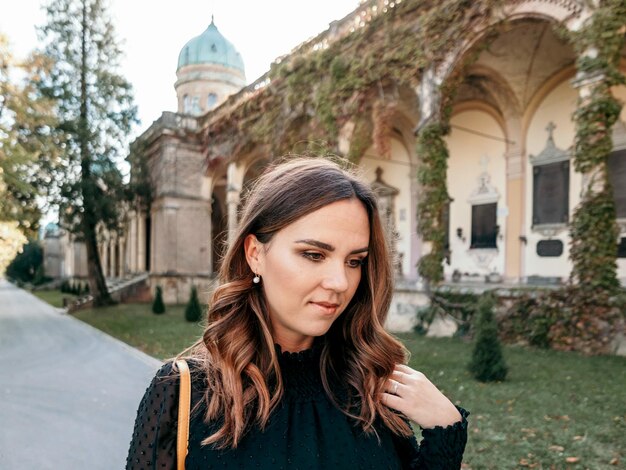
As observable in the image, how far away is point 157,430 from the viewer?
142 cm

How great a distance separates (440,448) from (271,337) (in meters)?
0.69

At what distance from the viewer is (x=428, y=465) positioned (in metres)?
1.58

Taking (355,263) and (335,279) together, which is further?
(355,263)

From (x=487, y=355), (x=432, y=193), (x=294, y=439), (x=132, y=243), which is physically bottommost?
(x=487, y=355)

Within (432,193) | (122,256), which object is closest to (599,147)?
(432,193)

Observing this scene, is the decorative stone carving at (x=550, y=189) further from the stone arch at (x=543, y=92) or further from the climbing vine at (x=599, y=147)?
the climbing vine at (x=599, y=147)

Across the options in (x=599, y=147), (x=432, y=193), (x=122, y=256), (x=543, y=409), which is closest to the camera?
(x=543, y=409)

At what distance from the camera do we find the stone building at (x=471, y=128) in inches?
488

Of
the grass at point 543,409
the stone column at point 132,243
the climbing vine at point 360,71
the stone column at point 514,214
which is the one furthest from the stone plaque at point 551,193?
the stone column at point 132,243

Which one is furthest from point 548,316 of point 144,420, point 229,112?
point 229,112

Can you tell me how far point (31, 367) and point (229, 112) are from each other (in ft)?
45.6

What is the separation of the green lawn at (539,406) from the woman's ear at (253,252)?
370 centimetres

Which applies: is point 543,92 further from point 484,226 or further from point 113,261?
point 113,261

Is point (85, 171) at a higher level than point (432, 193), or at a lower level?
higher
